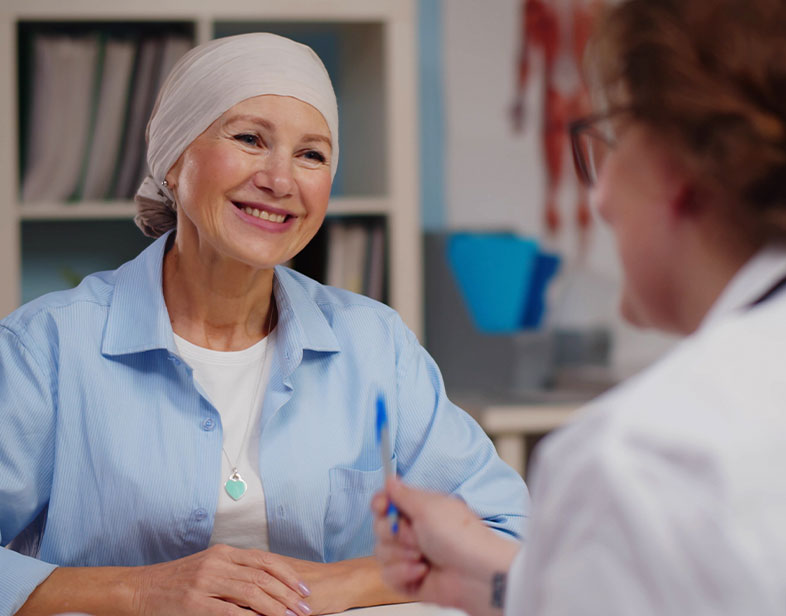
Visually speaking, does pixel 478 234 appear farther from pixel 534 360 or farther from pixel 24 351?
pixel 24 351

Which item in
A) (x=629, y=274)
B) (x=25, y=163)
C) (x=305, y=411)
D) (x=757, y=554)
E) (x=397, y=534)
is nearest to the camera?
A: (x=757, y=554)

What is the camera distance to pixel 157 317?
1.43 meters

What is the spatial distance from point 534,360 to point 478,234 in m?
0.45

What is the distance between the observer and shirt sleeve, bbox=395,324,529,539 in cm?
144

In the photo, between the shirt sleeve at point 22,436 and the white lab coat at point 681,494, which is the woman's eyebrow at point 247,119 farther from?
the white lab coat at point 681,494

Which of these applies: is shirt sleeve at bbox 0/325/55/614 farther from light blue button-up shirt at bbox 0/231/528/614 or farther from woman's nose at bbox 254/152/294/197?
woman's nose at bbox 254/152/294/197

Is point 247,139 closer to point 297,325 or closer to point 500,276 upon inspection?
point 297,325

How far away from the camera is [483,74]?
299 cm

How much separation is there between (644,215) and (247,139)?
89 cm

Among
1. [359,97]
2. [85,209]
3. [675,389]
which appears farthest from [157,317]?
[359,97]

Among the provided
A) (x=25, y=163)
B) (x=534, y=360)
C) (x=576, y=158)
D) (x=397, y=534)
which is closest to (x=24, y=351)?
(x=397, y=534)

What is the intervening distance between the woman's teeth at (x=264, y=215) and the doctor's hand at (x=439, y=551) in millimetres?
716

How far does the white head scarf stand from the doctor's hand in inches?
31.6

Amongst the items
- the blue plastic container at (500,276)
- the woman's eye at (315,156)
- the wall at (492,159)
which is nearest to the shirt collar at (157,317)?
the woman's eye at (315,156)
